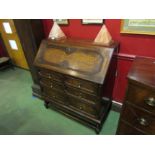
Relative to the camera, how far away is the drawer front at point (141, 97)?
0.91 metres

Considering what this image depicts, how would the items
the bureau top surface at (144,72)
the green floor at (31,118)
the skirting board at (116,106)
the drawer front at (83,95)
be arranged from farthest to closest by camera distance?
the skirting board at (116,106) < the green floor at (31,118) < the drawer front at (83,95) < the bureau top surface at (144,72)

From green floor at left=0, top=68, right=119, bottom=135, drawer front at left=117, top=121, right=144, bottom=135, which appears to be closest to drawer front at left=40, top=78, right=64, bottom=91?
green floor at left=0, top=68, right=119, bottom=135

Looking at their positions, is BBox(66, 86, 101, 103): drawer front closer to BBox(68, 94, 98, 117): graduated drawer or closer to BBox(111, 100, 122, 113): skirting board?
BBox(68, 94, 98, 117): graduated drawer

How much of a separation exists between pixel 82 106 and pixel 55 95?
45 cm

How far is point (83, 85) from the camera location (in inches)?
53.1

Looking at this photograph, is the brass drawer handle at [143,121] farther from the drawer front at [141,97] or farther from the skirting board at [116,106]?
the skirting board at [116,106]

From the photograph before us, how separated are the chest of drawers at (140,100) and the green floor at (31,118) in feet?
1.95

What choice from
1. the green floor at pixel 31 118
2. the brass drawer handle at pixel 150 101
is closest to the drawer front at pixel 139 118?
the brass drawer handle at pixel 150 101

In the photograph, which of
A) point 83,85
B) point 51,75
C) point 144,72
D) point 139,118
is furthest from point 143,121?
point 51,75

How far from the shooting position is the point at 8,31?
3018 millimetres

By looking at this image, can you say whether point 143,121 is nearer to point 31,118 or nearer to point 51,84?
point 51,84

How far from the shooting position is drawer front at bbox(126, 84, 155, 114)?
0.91m

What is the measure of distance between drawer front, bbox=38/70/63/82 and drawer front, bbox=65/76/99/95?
101 mm
